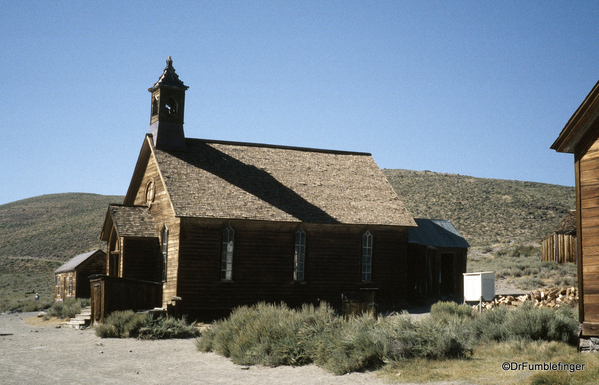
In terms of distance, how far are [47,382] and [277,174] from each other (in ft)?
53.0

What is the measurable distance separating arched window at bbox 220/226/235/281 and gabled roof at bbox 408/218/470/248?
8.61m

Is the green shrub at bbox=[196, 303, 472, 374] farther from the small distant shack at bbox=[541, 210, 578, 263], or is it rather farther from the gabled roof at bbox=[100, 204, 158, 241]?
the small distant shack at bbox=[541, 210, 578, 263]

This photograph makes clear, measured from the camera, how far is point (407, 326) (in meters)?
12.2

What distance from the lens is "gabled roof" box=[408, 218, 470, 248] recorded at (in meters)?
28.1

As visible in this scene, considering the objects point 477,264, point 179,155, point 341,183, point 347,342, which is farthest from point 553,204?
point 347,342

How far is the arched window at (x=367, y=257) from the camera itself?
25.0 metres

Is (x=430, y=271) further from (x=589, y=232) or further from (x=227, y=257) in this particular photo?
(x=589, y=232)

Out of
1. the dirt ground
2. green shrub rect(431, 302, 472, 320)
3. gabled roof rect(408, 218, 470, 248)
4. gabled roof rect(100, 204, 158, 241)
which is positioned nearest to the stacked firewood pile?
green shrub rect(431, 302, 472, 320)

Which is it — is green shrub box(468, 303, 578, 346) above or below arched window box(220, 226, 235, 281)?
below

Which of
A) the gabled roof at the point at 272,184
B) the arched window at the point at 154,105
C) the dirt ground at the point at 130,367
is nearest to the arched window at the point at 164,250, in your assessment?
the gabled roof at the point at 272,184

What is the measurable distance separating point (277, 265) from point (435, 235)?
897cm

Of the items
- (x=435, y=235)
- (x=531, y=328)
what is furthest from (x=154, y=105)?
(x=531, y=328)

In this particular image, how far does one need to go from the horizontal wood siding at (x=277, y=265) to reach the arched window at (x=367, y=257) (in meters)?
0.18

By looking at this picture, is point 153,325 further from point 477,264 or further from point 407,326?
point 477,264
